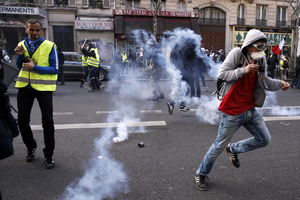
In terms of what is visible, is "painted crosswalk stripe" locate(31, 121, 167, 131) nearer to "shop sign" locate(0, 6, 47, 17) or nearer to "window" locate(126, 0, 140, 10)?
"shop sign" locate(0, 6, 47, 17)

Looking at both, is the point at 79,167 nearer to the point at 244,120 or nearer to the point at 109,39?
the point at 244,120

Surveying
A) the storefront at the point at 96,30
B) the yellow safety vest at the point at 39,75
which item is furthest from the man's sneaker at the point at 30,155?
the storefront at the point at 96,30

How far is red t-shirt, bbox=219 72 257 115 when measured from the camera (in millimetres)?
2900

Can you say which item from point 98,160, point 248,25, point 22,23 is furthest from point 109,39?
point 98,160

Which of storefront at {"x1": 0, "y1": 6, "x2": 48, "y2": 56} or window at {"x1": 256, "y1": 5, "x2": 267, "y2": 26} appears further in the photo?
window at {"x1": 256, "y1": 5, "x2": 267, "y2": 26}

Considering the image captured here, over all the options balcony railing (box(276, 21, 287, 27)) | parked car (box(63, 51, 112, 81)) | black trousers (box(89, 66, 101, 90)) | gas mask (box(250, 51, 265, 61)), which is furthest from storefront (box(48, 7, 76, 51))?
gas mask (box(250, 51, 265, 61))

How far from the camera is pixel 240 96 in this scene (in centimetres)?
292

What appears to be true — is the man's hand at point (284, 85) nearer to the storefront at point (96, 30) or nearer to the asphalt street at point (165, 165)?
the asphalt street at point (165, 165)

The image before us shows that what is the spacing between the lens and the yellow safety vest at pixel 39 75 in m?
3.52

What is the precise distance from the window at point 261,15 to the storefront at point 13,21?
1969cm

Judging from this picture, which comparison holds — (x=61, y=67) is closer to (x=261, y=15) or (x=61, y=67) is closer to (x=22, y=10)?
(x=22, y=10)

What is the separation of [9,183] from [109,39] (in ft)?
67.4

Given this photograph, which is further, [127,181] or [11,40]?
[11,40]

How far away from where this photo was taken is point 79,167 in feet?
12.0
